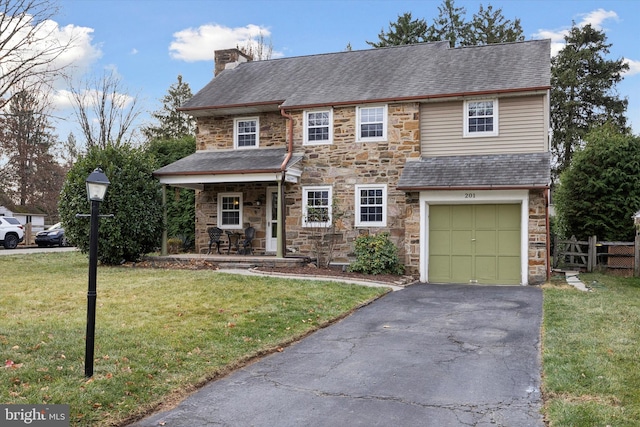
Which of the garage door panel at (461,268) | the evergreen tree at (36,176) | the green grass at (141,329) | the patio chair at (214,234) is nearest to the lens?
the green grass at (141,329)

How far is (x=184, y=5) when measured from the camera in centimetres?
1675

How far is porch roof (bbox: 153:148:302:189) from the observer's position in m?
16.2

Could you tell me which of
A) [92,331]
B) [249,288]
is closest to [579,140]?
[249,288]

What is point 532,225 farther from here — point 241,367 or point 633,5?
point 241,367

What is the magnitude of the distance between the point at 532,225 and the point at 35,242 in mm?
25577

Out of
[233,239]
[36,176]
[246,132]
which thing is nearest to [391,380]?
[233,239]

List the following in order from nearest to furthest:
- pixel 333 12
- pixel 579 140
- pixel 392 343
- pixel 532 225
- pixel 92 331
Answer: pixel 92 331
pixel 392 343
pixel 532 225
pixel 333 12
pixel 579 140

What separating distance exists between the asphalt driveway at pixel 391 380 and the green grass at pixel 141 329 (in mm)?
366

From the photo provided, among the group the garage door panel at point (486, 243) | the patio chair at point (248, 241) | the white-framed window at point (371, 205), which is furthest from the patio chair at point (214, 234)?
the garage door panel at point (486, 243)

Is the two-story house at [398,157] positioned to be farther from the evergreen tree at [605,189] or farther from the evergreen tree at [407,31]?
the evergreen tree at [407,31]

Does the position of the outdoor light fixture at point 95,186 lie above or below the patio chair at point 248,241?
above

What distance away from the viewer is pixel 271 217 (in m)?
18.3

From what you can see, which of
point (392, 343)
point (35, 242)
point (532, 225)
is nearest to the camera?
point (392, 343)

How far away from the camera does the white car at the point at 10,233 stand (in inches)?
1028
